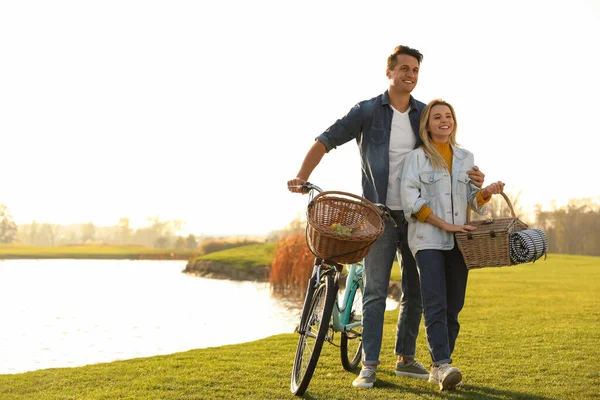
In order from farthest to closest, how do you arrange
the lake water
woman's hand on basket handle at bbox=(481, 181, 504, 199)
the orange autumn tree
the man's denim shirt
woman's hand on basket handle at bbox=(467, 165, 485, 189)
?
the orange autumn tree → the lake water → the man's denim shirt → woman's hand on basket handle at bbox=(467, 165, 485, 189) → woman's hand on basket handle at bbox=(481, 181, 504, 199)

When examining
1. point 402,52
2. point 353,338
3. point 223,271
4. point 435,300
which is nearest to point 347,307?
point 353,338

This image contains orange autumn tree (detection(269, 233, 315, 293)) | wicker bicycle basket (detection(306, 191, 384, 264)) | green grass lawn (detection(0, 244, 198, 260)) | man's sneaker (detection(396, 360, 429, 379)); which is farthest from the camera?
green grass lawn (detection(0, 244, 198, 260))

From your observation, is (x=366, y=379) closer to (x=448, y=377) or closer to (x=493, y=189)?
(x=448, y=377)

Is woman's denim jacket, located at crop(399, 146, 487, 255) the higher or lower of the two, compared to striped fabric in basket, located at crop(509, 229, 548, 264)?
higher

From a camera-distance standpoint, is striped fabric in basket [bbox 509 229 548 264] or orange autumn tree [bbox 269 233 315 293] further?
orange autumn tree [bbox 269 233 315 293]

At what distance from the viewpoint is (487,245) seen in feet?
12.3

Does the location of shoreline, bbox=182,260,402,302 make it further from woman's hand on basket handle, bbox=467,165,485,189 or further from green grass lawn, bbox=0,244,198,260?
woman's hand on basket handle, bbox=467,165,485,189

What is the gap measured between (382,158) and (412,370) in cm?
142

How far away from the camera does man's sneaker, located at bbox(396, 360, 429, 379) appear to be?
4258mm

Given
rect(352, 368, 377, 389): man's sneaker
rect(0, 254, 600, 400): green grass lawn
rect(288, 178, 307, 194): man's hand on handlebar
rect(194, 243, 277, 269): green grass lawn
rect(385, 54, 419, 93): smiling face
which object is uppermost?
rect(385, 54, 419, 93): smiling face

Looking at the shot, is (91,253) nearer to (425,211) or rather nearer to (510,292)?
(510,292)

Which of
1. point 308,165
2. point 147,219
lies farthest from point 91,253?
point 308,165

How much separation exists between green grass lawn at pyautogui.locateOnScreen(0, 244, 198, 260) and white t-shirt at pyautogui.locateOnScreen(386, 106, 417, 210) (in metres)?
35.3

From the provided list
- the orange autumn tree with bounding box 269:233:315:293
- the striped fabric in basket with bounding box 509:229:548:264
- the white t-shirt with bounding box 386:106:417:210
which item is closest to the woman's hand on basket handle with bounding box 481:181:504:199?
the striped fabric in basket with bounding box 509:229:548:264
